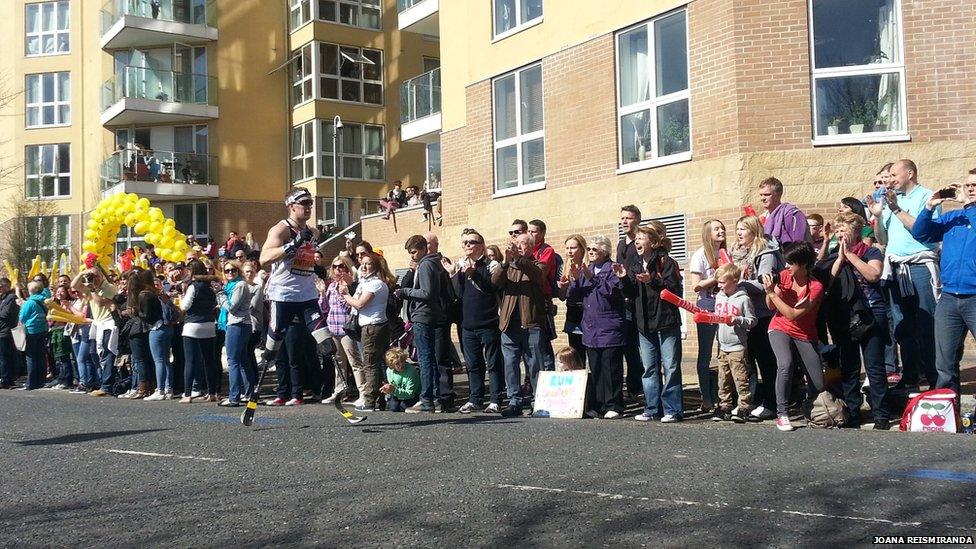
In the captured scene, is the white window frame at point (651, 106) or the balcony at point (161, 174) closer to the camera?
the white window frame at point (651, 106)

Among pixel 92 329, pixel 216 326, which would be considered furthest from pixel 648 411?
pixel 92 329

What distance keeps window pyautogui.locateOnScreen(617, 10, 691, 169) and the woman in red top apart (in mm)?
8230

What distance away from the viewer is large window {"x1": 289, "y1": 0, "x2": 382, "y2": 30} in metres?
38.4

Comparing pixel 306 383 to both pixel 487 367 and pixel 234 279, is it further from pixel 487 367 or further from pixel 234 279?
pixel 487 367

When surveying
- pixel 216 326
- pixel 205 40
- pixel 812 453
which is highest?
pixel 205 40

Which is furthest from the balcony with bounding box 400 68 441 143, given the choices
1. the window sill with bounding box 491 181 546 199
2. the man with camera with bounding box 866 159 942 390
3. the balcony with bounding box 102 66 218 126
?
the man with camera with bounding box 866 159 942 390

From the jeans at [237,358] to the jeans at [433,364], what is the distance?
8.03 feet

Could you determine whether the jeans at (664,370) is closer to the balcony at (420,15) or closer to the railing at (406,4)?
the balcony at (420,15)

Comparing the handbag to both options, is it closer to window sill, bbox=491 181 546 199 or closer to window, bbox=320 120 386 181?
window sill, bbox=491 181 546 199

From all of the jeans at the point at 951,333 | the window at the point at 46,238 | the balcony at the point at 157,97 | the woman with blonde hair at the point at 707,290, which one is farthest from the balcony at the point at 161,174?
the jeans at the point at 951,333

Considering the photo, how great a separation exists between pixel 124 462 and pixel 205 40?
33.4 m

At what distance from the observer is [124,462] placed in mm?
7492

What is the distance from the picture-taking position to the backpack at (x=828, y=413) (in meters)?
8.94

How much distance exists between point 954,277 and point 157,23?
112ft
